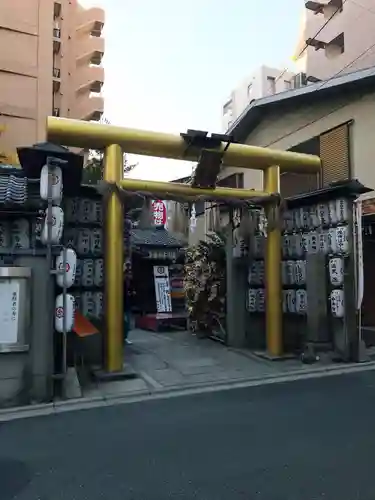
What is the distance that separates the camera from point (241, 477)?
4.40 m

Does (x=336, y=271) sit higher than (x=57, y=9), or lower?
lower

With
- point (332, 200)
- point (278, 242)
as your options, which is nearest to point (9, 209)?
point (278, 242)

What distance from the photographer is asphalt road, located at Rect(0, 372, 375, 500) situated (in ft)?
13.7

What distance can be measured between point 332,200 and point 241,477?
7505mm

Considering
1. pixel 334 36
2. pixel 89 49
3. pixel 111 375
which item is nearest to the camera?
pixel 111 375

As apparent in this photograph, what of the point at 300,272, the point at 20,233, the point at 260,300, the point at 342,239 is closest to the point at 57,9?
the point at 260,300

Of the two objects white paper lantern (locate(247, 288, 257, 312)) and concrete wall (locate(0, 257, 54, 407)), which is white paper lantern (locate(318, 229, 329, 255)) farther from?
concrete wall (locate(0, 257, 54, 407))

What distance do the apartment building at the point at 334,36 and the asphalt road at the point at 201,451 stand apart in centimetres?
2365

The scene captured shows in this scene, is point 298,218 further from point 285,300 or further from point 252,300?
point 252,300

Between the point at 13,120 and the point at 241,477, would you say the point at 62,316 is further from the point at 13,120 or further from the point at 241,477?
the point at 13,120

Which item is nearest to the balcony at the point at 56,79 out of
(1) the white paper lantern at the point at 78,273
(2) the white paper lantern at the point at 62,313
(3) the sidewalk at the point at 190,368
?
(3) the sidewalk at the point at 190,368

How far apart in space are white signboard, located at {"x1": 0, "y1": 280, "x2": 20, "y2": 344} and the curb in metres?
1.09

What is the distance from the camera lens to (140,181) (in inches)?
375

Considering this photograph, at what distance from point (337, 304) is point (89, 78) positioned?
3769 centimetres
